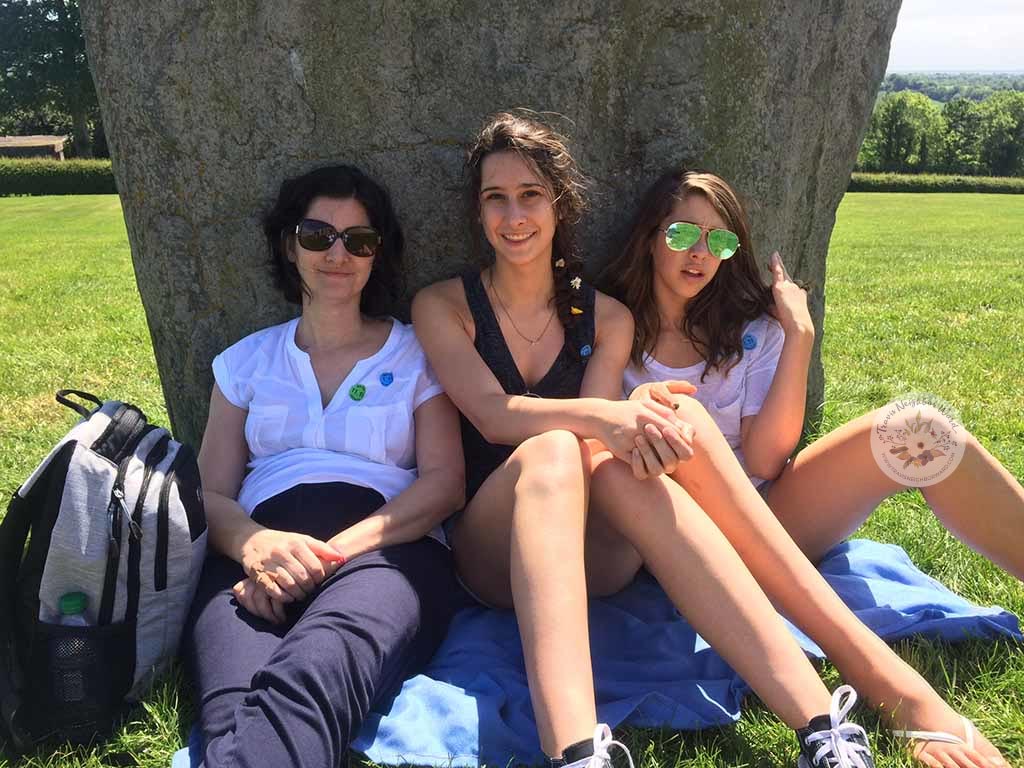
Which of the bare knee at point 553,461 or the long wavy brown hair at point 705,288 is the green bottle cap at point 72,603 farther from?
the long wavy brown hair at point 705,288

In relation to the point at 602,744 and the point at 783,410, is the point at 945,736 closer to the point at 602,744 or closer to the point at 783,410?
the point at 602,744

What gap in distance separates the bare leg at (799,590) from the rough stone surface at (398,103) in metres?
1.16

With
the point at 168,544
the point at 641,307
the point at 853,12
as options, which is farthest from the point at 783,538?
the point at 853,12

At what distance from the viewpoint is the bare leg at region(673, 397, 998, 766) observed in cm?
228

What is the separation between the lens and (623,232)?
3398 mm

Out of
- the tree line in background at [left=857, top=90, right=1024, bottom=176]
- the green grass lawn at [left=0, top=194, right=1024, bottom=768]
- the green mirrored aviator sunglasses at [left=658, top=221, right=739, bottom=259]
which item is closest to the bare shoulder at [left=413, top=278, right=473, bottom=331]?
the green mirrored aviator sunglasses at [left=658, top=221, right=739, bottom=259]

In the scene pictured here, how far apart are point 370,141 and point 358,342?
2.56 ft

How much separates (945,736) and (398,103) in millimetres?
2559

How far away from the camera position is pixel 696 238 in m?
2.95

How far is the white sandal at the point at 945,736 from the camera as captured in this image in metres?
2.20

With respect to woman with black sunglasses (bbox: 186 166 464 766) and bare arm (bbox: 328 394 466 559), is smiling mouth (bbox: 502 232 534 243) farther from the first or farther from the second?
bare arm (bbox: 328 394 466 559)

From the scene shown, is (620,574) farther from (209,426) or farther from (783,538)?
(209,426)

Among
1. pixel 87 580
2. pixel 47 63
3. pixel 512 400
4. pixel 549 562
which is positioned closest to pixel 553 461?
pixel 549 562

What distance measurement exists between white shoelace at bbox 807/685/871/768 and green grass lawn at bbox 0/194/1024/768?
207 mm
